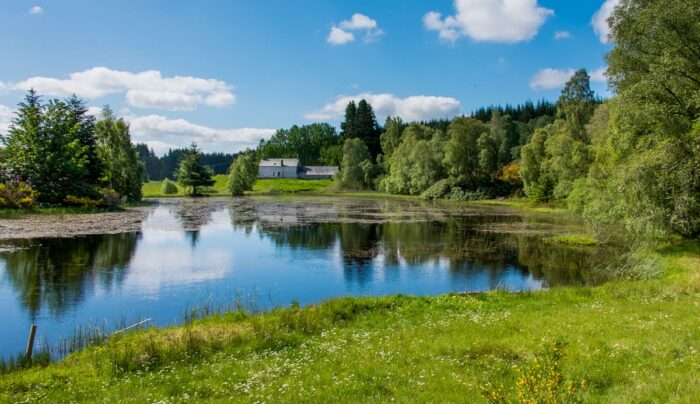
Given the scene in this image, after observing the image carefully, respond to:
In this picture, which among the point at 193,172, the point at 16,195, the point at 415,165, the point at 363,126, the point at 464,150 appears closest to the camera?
the point at 16,195

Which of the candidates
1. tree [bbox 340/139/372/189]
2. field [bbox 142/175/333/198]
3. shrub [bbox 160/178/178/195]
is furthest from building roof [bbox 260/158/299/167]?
shrub [bbox 160/178/178/195]

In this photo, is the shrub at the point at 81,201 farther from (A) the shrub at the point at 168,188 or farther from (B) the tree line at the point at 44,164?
(A) the shrub at the point at 168,188

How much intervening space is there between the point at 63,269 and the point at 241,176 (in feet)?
315

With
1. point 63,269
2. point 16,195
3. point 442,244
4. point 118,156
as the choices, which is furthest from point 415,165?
point 63,269

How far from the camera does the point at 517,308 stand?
15.1m

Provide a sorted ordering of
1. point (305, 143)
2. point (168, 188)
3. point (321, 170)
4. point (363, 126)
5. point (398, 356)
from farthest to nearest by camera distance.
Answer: point (305, 143)
point (321, 170)
point (363, 126)
point (168, 188)
point (398, 356)

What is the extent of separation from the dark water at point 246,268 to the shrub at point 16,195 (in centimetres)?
1291

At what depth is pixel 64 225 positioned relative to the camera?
37500 mm

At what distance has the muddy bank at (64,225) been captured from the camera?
32281 millimetres

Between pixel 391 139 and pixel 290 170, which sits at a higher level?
pixel 391 139

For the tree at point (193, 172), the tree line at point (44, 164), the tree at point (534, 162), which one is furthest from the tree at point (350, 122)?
the tree line at point (44, 164)

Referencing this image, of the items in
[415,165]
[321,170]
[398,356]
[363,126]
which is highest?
[363,126]

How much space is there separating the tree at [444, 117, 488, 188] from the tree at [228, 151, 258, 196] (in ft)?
163

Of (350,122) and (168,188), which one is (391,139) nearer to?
(350,122)
